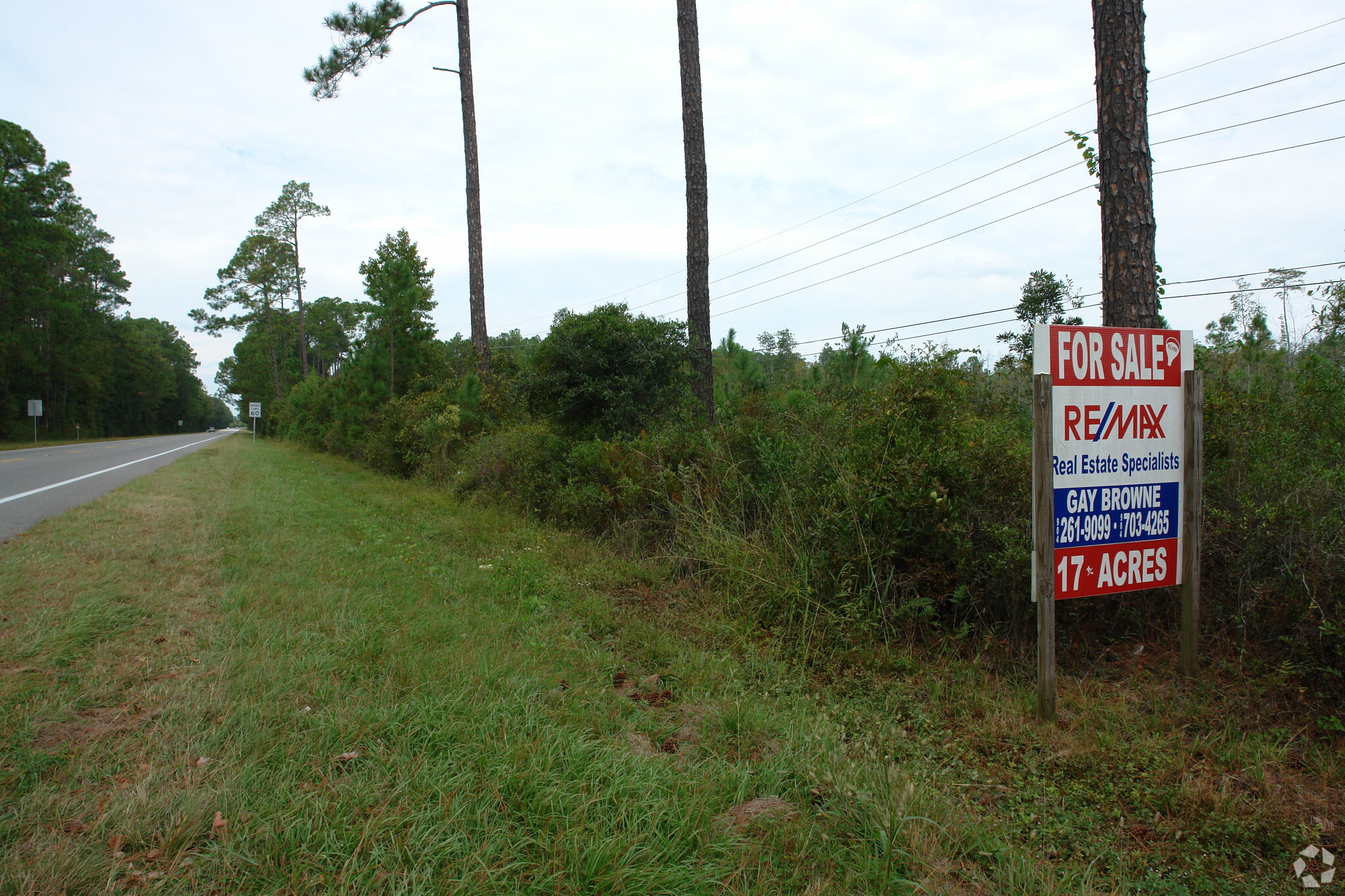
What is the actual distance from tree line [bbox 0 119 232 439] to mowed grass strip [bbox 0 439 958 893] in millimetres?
41205

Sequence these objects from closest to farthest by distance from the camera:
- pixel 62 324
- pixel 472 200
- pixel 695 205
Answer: pixel 695 205 < pixel 472 200 < pixel 62 324

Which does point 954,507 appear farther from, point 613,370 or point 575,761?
point 613,370

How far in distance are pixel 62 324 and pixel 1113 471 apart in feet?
191

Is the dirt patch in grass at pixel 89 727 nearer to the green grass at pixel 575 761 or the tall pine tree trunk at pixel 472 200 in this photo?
the green grass at pixel 575 761

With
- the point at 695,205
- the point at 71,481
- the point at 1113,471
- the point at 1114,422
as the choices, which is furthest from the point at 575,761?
the point at 71,481

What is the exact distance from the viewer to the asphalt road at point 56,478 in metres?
9.23

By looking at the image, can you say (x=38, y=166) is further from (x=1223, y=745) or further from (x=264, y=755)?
(x=1223, y=745)

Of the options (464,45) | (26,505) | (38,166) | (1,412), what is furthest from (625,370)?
(1,412)

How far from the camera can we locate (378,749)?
2.96 m

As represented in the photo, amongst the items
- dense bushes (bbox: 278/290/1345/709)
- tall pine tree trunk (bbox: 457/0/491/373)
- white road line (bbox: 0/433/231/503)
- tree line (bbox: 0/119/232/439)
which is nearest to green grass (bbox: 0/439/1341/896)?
dense bushes (bbox: 278/290/1345/709)

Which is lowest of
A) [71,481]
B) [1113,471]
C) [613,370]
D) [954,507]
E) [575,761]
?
[575,761]

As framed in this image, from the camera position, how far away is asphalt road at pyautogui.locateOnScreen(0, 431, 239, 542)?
923 cm

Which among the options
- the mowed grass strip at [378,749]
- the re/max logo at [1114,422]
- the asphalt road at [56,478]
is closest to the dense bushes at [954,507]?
the re/max logo at [1114,422]

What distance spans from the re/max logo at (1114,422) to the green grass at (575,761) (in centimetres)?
139
